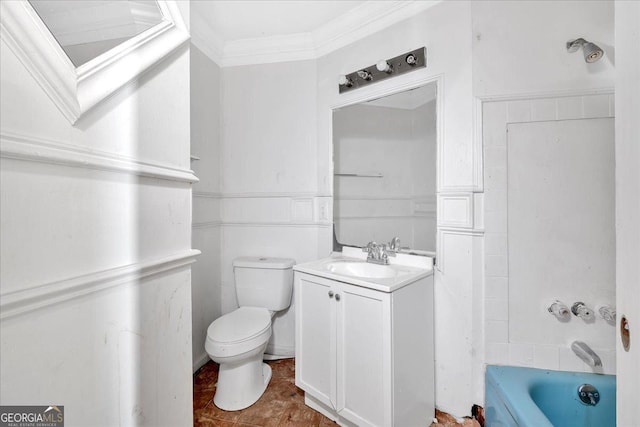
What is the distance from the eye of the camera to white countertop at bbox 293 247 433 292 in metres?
1.25

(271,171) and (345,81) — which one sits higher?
(345,81)

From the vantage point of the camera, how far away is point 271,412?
148cm

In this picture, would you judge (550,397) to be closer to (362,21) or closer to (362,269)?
(362,269)

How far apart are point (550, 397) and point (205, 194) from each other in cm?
225

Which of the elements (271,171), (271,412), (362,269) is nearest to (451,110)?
(362,269)

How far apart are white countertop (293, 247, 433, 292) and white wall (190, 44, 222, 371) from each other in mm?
768

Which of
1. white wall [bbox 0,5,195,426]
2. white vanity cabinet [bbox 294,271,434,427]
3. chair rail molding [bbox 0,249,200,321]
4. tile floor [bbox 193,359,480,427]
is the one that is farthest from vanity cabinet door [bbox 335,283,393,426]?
chair rail molding [bbox 0,249,200,321]

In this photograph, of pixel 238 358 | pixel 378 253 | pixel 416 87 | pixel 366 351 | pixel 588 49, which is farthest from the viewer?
pixel 378 253

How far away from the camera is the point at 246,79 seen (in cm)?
207

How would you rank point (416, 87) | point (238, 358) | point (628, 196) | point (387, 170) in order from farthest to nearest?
point (387, 170)
point (416, 87)
point (238, 358)
point (628, 196)

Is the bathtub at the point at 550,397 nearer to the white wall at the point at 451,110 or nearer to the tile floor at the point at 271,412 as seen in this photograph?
the white wall at the point at 451,110

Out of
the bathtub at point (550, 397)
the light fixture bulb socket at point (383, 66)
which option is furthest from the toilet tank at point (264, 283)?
the light fixture bulb socket at point (383, 66)

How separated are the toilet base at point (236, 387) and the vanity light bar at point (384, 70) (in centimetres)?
189

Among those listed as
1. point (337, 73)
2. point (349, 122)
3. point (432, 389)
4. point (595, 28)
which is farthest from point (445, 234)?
point (337, 73)
